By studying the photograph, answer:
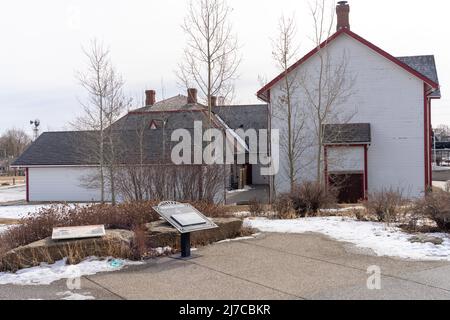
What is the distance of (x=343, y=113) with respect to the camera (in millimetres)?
24688

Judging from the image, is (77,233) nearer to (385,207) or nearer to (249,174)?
(385,207)

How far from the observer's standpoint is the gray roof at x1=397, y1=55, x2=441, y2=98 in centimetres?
2850

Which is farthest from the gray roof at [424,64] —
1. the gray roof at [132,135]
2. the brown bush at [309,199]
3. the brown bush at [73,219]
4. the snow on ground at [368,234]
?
the brown bush at [73,219]

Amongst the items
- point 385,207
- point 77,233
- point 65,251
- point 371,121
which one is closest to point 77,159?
Answer: point 371,121

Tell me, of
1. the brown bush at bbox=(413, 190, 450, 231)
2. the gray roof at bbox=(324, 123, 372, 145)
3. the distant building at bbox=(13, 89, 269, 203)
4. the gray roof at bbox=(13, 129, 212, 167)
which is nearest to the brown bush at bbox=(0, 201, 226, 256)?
the brown bush at bbox=(413, 190, 450, 231)

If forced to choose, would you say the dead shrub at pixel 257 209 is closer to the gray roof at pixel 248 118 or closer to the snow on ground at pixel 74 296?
the snow on ground at pixel 74 296

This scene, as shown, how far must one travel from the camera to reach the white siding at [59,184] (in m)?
35.4

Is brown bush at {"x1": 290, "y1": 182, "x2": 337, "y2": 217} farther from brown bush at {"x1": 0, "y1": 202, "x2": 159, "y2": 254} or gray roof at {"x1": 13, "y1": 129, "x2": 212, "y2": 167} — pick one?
gray roof at {"x1": 13, "y1": 129, "x2": 212, "y2": 167}
